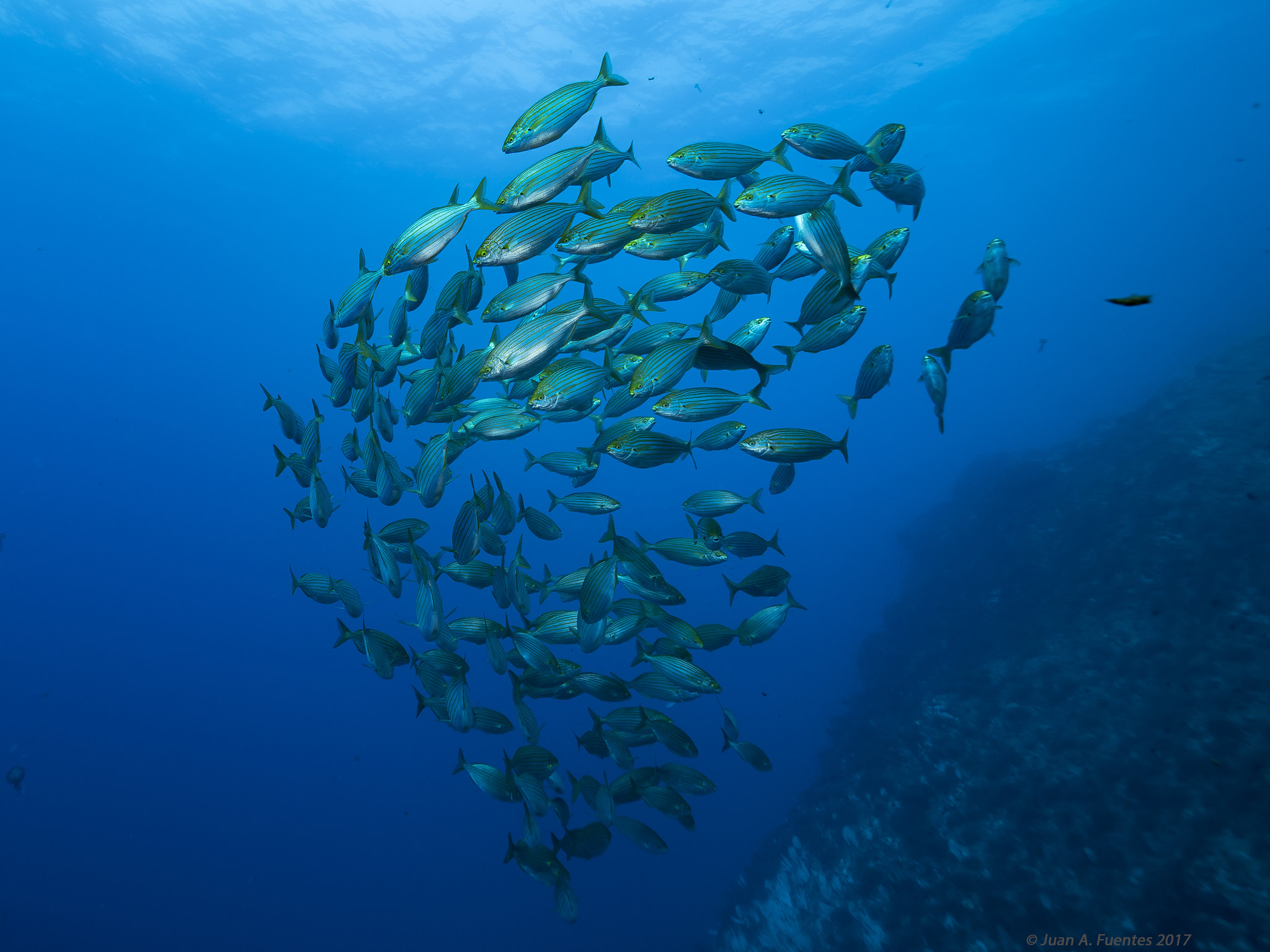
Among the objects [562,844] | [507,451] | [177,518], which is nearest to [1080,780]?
[562,844]

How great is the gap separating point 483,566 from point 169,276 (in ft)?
187

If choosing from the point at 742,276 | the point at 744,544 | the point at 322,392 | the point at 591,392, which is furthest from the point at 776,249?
the point at 322,392

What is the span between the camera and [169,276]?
4341 centimetres

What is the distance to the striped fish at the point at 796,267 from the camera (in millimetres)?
3992

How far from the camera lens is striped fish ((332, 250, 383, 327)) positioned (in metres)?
3.83

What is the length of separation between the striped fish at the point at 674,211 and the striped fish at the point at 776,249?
0.89m

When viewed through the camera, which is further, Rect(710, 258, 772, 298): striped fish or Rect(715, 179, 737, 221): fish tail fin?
Rect(710, 258, 772, 298): striped fish

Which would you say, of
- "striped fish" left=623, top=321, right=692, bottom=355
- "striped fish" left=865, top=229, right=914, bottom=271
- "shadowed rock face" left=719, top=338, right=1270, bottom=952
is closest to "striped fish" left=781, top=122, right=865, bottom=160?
"striped fish" left=865, top=229, right=914, bottom=271

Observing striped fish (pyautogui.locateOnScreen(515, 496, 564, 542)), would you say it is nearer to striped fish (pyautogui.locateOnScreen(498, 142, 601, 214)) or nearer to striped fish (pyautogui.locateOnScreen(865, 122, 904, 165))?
striped fish (pyautogui.locateOnScreen(498, 142, 601, 214))

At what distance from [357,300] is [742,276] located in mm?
2895

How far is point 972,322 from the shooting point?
143 inches

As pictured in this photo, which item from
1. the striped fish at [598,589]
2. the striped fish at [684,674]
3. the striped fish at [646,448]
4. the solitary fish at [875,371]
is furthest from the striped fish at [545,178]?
the striped fish at [684,674]

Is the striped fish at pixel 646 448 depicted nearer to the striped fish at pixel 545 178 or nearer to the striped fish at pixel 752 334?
the striped fish at pixel 752 334

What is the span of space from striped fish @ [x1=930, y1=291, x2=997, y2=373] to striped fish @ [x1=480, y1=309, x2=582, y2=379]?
2.52m
